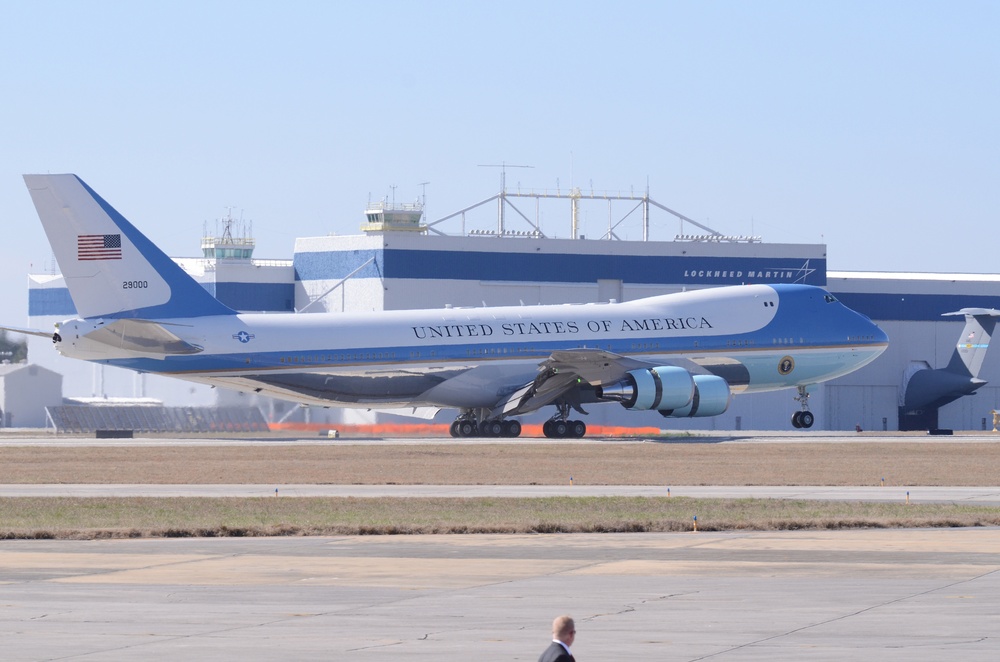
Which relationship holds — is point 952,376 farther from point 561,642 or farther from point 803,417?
point 561,642

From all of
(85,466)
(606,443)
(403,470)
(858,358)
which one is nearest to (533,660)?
(403,470)

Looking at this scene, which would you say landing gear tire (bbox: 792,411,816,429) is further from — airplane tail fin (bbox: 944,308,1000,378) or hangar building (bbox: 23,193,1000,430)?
airplane tail fin (bbox: 944,308,1000,378)

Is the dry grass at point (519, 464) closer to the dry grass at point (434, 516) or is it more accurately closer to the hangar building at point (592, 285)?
the dry grass at point (434, 516)

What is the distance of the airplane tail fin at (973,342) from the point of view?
77.7 m

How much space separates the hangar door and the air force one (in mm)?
25697

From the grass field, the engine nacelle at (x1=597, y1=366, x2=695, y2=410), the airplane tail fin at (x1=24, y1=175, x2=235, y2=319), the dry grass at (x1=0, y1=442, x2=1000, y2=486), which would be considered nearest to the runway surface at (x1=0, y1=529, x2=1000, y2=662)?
the grass field

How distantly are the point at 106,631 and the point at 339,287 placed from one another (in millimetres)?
68150

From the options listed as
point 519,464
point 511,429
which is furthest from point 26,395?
point 519,464

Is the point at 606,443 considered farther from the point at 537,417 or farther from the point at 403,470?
the point at 537,417

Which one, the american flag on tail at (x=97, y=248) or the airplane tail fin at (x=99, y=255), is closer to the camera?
the airplane tail fin at (x=99, y=255)

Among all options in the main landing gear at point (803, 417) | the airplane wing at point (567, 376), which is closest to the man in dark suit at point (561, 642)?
the airplane wing at point (567, 376)

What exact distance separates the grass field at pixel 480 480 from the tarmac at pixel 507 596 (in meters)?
1.28

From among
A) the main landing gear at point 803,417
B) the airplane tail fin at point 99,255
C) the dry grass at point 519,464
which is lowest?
the dry grass at point 519,464

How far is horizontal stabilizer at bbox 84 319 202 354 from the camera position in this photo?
5072 centimetres
